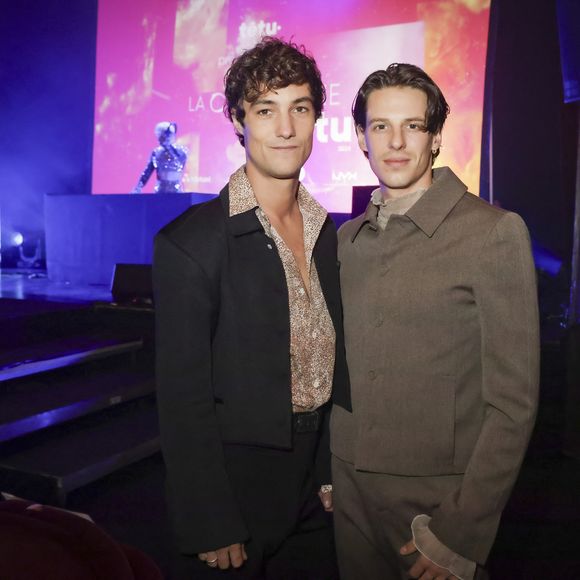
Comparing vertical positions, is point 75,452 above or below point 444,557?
below

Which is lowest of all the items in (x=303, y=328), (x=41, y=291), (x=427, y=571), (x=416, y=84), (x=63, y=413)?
(x=63, y=413)

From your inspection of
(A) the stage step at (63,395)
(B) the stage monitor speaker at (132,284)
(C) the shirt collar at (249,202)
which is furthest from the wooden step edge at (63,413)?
(C) the shirt collar at (249,202)

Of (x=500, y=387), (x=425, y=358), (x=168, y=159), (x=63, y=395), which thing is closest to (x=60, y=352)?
(x=63, y=395)

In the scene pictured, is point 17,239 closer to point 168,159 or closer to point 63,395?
point 168,159

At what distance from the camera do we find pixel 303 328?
53.3 inches

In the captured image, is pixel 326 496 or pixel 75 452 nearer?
pixel 326 496

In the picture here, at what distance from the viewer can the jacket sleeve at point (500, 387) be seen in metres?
1.16

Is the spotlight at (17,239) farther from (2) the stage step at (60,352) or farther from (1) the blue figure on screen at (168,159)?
(2) the stage step at (60,352)

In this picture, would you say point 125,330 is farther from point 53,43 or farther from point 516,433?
point 53,43

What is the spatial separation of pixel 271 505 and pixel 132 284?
13.9 ft

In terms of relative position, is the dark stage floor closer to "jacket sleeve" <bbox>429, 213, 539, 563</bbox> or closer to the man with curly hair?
the man with curly hair

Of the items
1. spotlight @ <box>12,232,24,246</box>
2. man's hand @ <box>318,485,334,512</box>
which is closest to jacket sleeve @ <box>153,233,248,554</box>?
man's hand @ <box>318,485,334,512</box>

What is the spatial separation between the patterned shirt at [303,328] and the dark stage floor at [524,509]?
166 cm

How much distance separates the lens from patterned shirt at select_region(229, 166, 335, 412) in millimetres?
1351
